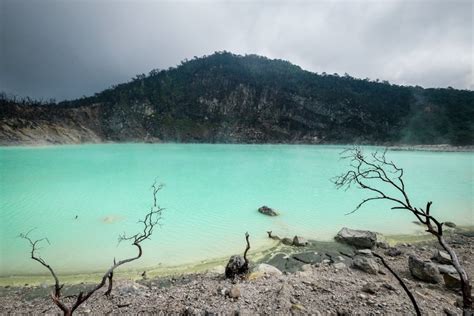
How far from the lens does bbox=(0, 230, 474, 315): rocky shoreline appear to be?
381 cm

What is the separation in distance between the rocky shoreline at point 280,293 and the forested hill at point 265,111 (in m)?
71.7

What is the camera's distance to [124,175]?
2017 centimetres

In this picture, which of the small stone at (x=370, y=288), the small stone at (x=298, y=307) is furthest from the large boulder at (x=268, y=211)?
the small stone at (x=298, y=307)

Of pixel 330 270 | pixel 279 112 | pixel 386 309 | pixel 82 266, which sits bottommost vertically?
pixel 82 266

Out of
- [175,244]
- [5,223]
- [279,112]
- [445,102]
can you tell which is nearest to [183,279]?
[175,244]

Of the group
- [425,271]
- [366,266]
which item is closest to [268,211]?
[366,266]

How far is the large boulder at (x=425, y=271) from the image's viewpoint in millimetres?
5129

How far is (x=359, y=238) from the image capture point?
761 cm

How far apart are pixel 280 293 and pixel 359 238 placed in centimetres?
457

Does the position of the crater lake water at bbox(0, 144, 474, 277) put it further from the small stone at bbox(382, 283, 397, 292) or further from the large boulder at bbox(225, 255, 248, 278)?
the small stone at bbox(382, 283, 397, 292)

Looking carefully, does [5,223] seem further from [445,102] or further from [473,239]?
[445,102]

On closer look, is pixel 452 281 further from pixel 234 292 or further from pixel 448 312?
pixel 234 292

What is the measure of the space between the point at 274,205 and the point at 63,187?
12932 mm

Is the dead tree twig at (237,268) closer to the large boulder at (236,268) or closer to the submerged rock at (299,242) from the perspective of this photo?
the large boulder at (236,268)
